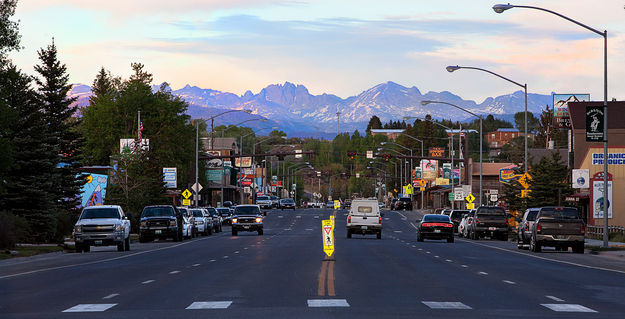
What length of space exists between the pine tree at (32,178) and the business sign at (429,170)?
89571 mm

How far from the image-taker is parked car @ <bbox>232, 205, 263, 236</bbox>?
61.5 metres

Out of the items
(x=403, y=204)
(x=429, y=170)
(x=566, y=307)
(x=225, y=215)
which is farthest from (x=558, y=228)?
(x=429, y=170)

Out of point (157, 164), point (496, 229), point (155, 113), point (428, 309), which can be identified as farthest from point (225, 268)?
point (155, 113)

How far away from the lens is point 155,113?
4006 inches

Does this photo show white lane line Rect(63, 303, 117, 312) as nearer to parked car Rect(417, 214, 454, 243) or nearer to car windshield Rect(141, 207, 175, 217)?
car windshield Rect(141, 207, 175, 217)

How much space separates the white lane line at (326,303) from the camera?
616 inches

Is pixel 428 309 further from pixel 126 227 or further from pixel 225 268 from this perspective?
pixel 126 227

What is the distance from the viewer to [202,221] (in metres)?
62.8

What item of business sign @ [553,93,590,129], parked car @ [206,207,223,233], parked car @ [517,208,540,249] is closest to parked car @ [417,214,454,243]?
parked car @ [517,208,540,249]

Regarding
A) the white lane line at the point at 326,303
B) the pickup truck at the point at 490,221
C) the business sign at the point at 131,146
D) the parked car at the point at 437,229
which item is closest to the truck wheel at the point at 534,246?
the parked car at the point at 437,229

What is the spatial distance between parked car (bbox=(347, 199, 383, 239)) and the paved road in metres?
21.4

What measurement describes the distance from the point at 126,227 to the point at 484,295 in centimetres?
2563

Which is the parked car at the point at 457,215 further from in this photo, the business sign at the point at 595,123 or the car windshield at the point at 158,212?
the business sign at the point at 595,123

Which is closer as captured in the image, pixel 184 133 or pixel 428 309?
pixel 428 309
